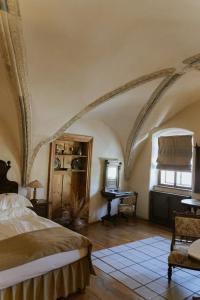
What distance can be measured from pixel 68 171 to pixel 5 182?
1676 mm

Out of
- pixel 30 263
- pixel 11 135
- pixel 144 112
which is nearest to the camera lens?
pixel 30 263

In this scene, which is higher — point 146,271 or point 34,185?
point 34,185

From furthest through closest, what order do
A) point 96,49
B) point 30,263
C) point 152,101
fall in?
point 152,101 < point 96,49 < point 30,263

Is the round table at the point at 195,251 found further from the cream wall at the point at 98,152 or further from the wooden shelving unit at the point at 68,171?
the cream wall at the point at 98,152

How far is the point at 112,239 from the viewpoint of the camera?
4.96 m

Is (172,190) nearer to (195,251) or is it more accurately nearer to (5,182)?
(195,251)

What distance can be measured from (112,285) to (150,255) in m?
1.27

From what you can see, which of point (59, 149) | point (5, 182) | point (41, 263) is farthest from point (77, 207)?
point (41, 263)

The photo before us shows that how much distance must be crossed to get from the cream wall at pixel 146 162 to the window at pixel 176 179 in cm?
43

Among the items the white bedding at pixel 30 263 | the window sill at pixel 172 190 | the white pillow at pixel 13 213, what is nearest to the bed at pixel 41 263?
the white bedding at pixel 30 263

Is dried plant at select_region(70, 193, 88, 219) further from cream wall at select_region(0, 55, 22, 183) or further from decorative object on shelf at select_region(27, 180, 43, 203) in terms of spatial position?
cream wall at select_region(0, 55, 22, 183)

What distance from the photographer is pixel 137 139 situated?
6.35 m

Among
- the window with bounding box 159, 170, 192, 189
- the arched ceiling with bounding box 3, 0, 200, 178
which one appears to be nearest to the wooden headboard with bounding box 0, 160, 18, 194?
the arched ceiling with bounding box 3, 0, 200, 178

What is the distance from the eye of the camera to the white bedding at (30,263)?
2383mm
